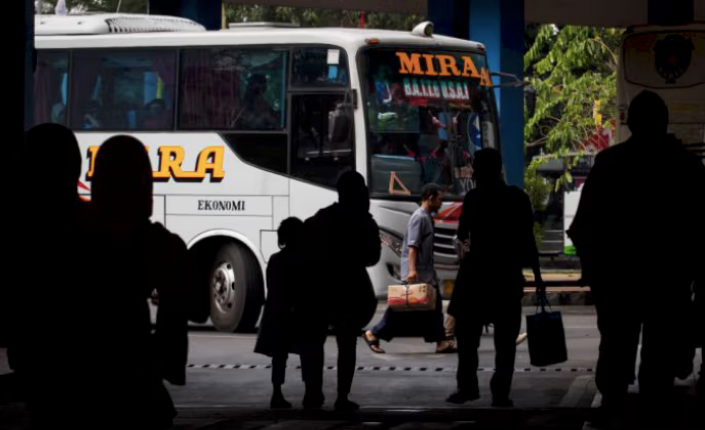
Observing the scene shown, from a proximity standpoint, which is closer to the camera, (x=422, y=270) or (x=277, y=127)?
(x=422, y=270)

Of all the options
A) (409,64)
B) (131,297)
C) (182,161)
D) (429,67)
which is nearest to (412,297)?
(409,64)

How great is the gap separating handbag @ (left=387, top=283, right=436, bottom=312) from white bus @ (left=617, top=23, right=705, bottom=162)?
25.2 feet

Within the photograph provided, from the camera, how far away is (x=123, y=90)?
61.5 ft

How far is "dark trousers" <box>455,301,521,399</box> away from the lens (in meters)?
9.77

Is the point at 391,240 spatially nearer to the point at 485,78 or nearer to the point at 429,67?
the point at 429,67

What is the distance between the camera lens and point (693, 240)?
301 inches

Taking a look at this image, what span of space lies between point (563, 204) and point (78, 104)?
24329mm

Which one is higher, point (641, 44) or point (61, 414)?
point (641, 44)

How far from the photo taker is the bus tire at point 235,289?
1708 cm

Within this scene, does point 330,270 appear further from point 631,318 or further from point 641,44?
point 641,44

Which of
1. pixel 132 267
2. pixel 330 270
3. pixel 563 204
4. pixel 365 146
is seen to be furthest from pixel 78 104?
pixel 563 204

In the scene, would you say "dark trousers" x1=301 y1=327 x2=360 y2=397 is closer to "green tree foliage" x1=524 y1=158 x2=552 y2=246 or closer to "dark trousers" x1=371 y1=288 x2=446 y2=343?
"dark trousers" x1=371 y1=288 x2=446 y2=343

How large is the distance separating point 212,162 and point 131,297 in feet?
44.1

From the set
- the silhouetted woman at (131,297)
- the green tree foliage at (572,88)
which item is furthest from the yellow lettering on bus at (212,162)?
the silhouetted woman at (131,297)
